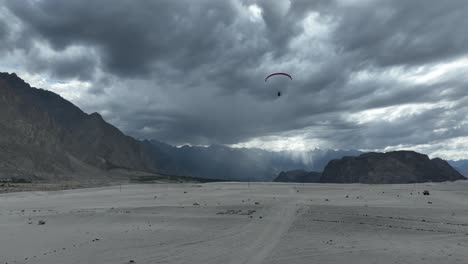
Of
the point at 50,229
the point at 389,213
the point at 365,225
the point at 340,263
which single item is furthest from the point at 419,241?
the point at 50,229

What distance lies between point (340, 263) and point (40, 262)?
11598mm

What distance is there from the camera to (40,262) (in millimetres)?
14906

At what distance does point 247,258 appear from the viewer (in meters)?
15.1

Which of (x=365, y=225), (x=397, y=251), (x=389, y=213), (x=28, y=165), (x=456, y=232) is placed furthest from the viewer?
(x=28, y=165)

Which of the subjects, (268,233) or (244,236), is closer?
(244,236)

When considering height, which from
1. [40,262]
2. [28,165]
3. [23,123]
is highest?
[23,123]

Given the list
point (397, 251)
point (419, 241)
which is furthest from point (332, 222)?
point (397, 251)

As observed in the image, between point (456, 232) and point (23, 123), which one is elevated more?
point (23, 123)

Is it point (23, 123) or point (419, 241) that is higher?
point (23, 123)

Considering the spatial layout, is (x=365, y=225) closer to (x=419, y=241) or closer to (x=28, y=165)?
(x=419, y=241)

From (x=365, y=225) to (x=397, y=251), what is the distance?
6.48 m

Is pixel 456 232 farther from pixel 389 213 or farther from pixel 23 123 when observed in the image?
pixel 23 123

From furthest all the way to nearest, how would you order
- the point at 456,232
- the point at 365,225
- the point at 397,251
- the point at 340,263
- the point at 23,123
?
the point at 23,123
the point at 365,225
the point at 456,232
the point at 397,251
the point at 340,263

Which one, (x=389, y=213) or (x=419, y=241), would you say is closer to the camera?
(x=419, y=241)
